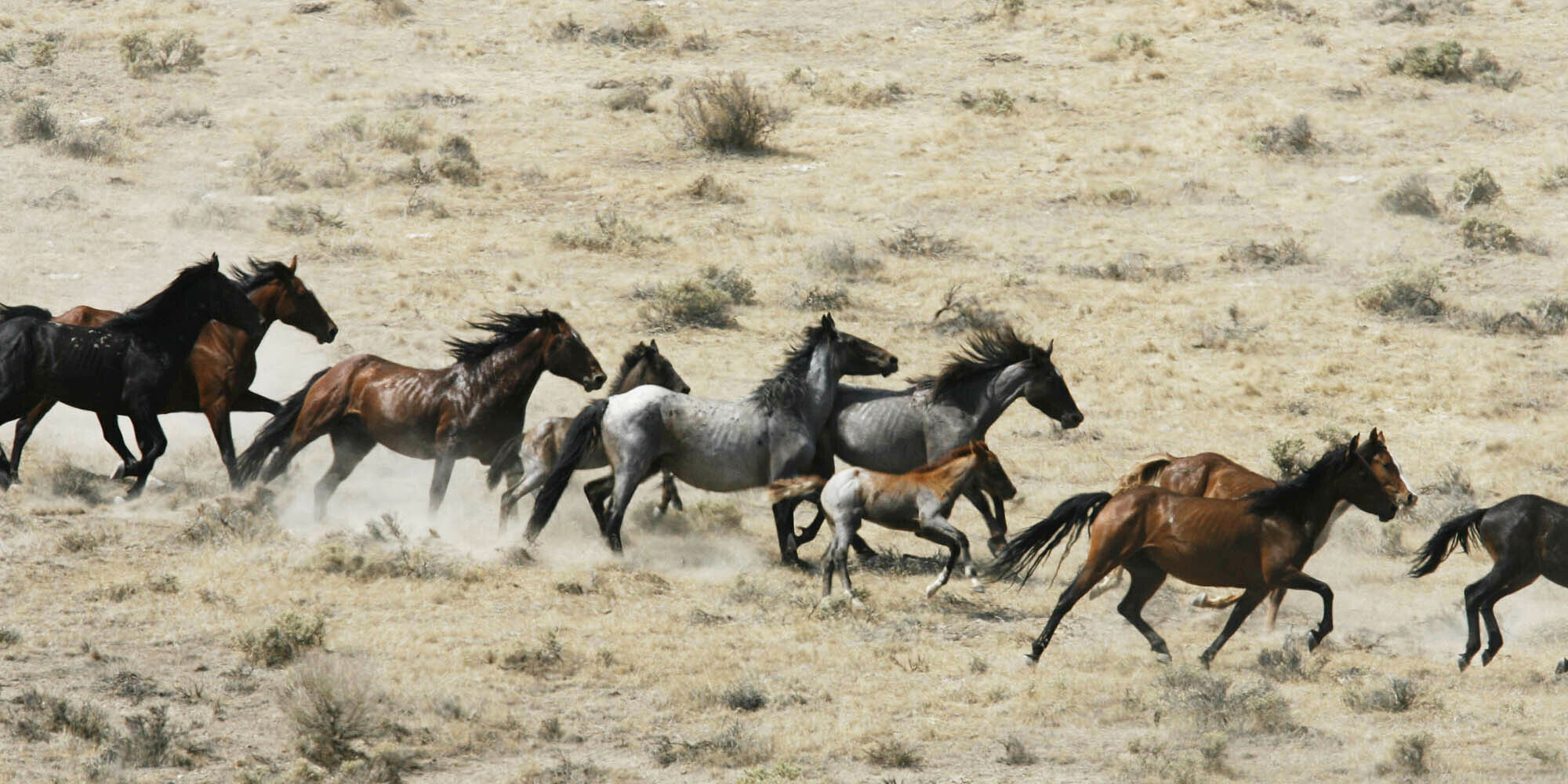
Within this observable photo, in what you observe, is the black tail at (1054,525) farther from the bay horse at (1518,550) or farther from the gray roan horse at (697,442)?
the bay horse at (1518,550)

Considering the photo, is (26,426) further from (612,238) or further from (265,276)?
(612,238)

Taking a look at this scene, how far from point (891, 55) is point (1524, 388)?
16.4 metres

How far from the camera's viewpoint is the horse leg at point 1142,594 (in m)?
10.5

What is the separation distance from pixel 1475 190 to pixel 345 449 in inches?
733

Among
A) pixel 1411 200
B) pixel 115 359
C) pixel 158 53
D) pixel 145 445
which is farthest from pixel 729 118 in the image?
pixel 145 445

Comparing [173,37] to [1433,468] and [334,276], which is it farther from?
[1433,468]

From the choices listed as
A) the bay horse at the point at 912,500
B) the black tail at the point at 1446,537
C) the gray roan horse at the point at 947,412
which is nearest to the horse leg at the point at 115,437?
the gray roan horse at the point at 947,412

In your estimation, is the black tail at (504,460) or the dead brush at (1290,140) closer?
the black tail at (504,460)

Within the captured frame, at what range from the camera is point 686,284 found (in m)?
20.6

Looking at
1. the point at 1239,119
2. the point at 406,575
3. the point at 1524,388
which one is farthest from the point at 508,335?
the point at 1239,119

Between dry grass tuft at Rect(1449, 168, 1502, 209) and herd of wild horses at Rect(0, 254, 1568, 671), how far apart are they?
13.2 metres

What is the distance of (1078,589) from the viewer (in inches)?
404

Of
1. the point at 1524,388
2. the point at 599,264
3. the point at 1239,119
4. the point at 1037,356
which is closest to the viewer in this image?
the point at 1037,356

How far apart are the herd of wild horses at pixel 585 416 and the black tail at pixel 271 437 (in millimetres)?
17
